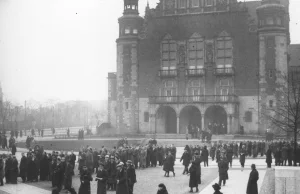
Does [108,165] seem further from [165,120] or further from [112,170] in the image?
[165,120]

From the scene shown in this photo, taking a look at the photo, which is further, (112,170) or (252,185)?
(112,170)

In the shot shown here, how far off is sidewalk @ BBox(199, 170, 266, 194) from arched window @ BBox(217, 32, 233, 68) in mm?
29841

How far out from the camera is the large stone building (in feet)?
172

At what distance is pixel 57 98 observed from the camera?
19700 centimetres

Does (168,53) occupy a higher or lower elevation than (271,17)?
lower

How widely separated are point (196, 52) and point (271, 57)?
374 inches

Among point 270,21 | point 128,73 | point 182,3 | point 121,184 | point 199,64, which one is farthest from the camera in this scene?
point 128,73

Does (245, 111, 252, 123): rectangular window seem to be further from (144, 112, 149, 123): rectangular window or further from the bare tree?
(144, 112, 149, 123): rectangular window

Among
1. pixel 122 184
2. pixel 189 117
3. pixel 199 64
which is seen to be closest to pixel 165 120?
pixel 189 117

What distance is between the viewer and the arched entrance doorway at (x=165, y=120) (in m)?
55.7

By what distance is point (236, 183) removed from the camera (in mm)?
21344

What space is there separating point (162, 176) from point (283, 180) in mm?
11011

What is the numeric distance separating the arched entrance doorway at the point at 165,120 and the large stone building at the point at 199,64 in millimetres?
133

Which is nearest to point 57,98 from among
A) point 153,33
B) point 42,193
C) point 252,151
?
point 153,33
